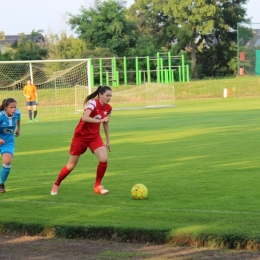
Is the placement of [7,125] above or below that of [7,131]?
above

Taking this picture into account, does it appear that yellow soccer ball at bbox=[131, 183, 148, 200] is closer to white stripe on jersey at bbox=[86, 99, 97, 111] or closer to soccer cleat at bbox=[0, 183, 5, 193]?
white stripe on jersey at bbox=[86, 99, 97, 111]

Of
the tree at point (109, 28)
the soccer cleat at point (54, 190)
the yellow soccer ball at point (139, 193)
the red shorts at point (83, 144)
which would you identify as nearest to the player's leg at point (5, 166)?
the soccer cleat at point (54, 190)

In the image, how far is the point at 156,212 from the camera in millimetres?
9609

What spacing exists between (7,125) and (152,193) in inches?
107

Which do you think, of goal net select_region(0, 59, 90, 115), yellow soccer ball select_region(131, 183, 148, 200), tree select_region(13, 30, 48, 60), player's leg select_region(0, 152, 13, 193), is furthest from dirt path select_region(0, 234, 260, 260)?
tree select_region(13, 30, 48, 60)

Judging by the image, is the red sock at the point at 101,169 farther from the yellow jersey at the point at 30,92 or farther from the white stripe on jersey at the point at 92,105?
the yellow jersey at the point at 30,92

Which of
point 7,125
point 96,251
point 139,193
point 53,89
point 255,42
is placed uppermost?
point 255,42

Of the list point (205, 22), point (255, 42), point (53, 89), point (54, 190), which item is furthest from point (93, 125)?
A: point (205, 22)

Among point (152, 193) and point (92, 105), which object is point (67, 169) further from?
point (152, 193)

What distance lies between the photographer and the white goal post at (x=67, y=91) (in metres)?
43.6

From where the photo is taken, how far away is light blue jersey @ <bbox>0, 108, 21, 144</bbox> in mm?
11820

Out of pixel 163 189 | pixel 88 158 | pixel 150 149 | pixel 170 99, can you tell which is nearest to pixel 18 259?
pixel 163 189

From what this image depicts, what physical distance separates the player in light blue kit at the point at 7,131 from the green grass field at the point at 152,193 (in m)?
0.44

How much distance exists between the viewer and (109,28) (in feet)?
233
